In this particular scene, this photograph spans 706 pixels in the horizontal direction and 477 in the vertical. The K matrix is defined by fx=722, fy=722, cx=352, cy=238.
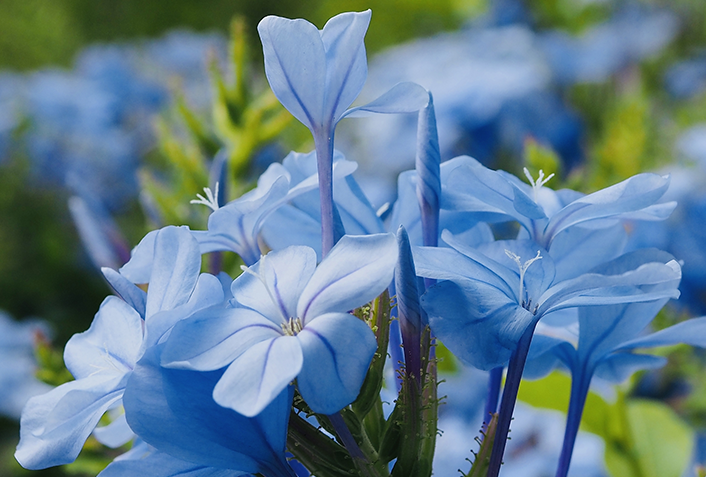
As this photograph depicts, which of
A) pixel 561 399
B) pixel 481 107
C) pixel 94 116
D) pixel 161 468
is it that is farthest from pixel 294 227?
pixel 94 116

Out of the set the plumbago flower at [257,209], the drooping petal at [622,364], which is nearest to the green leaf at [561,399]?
the drooping petal at [622,364]

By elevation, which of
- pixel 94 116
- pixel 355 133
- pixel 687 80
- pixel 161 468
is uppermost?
pixel 687 80

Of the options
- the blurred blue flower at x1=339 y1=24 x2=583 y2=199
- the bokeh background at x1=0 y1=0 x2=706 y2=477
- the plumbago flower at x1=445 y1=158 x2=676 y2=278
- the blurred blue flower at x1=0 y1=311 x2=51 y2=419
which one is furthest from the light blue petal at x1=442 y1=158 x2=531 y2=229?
the blurred blue flower at x1=0 y1=311 x2=51 y2=419

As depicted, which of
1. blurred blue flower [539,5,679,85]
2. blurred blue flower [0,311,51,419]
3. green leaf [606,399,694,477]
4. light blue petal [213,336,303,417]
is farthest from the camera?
blurred blue flower [539,5,679,85]

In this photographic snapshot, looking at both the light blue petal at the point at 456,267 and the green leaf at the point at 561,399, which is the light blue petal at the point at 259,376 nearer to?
the light blue petal at the point at 456,267

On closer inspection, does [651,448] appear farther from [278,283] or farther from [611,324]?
[278,283]

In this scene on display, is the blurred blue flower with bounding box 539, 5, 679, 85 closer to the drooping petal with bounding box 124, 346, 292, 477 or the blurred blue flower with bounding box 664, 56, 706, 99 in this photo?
the blurred blue flower with bounding box 664, 56, 706, 99
